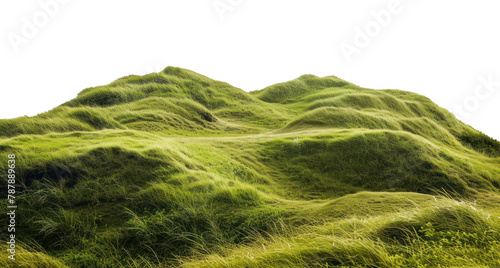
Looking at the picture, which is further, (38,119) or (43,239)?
(38,119)

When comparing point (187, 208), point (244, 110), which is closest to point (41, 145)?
point (187, 208)

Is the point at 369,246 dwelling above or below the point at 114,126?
below

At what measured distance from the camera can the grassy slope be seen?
429 cm

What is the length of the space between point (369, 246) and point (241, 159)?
8.49 metres

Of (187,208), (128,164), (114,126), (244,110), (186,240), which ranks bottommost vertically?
(186,240)

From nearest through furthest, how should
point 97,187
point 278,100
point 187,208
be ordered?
point 187,208, point 97,187, point 278,100

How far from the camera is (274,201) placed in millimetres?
7895

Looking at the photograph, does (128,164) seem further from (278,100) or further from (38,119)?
(278,100)

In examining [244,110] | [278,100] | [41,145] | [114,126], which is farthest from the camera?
[278,100]

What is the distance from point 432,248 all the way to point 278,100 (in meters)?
31.2

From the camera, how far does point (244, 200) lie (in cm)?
748

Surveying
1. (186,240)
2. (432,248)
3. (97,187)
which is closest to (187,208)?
(186,240)

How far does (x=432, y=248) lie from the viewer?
4.09 m

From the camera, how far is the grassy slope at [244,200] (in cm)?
429
